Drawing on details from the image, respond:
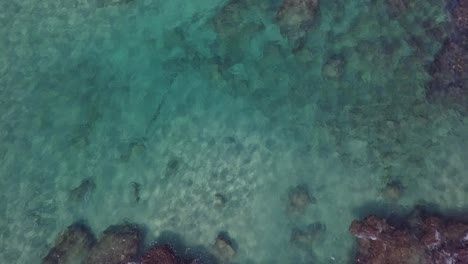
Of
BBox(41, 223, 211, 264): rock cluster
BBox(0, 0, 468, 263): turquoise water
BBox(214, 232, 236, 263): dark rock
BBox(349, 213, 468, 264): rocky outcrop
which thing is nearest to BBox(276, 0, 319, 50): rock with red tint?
BBox(0, 0, 468, 263): turquoise water

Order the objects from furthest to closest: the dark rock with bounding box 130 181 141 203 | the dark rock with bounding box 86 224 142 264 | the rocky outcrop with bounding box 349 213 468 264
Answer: the dark rock with bounding box 130 181 141 203 → the dark rock with bounding box 86 224 142 264 → the rocky outcrop with bounding box 349 213 468 264

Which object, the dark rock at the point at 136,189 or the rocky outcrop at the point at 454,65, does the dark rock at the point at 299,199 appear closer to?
the dark rock at the point at 136,189

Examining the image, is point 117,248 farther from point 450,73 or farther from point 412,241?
point 450,73

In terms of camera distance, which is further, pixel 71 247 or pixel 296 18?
pixel 296 18

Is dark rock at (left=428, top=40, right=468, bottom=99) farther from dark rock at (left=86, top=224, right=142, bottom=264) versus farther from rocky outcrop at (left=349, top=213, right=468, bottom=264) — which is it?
dark rock at (left=86, top=224, right=142, bottom=264)

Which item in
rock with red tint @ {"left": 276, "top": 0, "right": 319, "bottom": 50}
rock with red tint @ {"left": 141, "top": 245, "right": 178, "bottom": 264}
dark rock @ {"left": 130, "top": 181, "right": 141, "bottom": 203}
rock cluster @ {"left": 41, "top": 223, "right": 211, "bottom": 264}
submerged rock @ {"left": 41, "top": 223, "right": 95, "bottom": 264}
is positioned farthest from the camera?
rock with red tint @ {"left": 276, "top": 0, "right": 319, "bottom": 50}

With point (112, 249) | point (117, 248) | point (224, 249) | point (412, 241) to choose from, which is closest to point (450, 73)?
point (412, 241)

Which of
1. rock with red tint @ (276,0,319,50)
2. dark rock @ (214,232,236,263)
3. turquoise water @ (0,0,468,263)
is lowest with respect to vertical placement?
dark rock @ (214,232,236,263)
